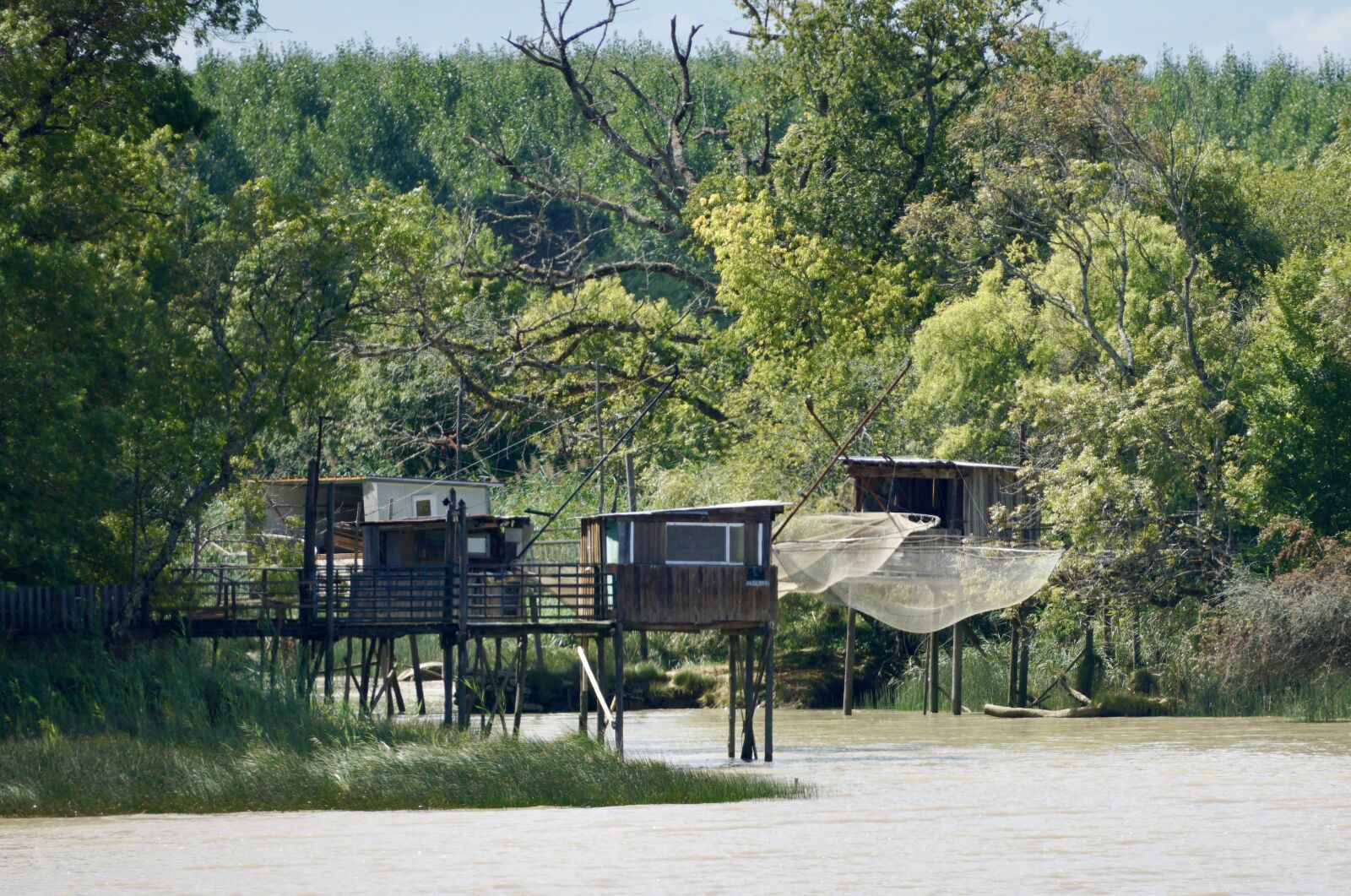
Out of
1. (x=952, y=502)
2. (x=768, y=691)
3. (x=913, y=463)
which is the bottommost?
(x=768, y=691)

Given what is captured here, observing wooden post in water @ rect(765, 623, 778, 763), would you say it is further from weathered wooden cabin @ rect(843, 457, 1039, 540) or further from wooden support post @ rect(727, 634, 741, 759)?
weathered wooden cabin @ rect(843, 457, 1039, 540)

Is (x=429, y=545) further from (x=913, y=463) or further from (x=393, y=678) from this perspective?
(x=913, y=463)

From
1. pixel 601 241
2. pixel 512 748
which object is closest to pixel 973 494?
pixel 512 748

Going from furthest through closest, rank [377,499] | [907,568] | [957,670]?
1. [377,499]
2. [957,670]
3. [907,568]

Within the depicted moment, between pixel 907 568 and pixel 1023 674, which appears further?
pixel 1023 674

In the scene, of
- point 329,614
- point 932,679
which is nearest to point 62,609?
point 329,614

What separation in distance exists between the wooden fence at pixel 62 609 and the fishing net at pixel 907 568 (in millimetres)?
12755

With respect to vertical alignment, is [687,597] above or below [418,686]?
above

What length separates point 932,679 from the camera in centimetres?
4231

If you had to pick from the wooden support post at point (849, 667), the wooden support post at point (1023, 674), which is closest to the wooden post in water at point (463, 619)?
the wooden support post at point (849, 667)

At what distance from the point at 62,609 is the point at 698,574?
10216 mm

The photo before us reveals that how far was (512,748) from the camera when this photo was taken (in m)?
26.4

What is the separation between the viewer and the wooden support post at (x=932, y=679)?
4203 centimetres

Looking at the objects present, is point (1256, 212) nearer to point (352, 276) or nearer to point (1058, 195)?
point (1058, 195)
